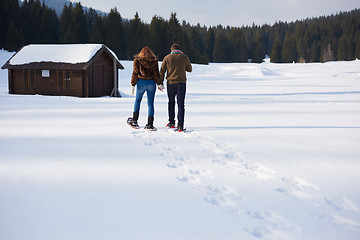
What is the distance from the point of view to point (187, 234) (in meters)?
3.31

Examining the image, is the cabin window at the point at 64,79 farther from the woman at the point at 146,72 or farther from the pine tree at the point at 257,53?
the pine tree at the point at 257,53

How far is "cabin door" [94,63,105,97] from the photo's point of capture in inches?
862

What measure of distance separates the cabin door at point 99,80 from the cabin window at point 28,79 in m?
4.02

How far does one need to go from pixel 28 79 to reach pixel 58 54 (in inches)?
106

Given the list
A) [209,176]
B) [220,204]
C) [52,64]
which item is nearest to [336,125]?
[209,176]

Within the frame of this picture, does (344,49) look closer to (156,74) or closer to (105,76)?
(105,76)

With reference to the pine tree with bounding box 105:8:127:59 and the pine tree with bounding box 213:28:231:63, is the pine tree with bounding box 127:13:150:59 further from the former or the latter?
the pine tree with bounding box 213:28:231:63

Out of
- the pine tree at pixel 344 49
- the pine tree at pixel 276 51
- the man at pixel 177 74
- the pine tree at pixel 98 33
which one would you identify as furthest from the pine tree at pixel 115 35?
the pine tree at pixel 344 49

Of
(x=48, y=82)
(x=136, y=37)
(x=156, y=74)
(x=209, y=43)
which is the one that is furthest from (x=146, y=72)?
(x=209, y=43)

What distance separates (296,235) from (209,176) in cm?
182

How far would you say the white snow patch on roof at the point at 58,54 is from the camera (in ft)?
69.6

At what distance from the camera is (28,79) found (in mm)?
22719

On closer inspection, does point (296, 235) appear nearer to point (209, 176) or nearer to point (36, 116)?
point (209, 176)

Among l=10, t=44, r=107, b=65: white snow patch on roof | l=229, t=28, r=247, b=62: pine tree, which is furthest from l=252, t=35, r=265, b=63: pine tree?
l=10, t=44, r=107, b=65: white snow patch on roof
